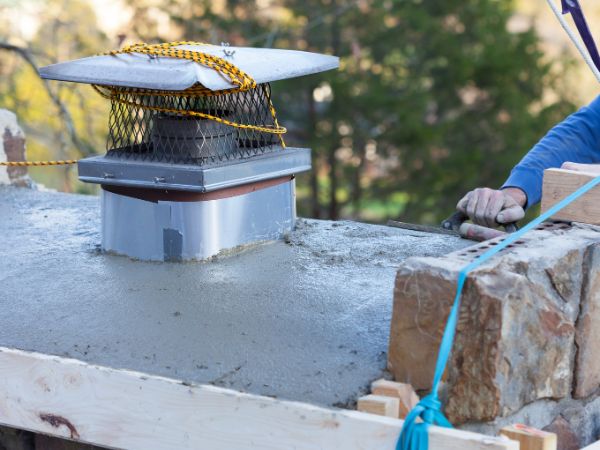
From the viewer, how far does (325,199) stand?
1402cm

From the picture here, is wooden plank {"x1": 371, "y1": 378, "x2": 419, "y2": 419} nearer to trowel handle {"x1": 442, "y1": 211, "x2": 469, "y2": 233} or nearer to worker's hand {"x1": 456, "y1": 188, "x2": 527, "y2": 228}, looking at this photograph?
worker's hand {"x1": 456, "y1": 188, "x2": 527, "y2": 228}

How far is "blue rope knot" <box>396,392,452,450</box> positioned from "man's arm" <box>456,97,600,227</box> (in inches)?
62.5

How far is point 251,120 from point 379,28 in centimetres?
1009

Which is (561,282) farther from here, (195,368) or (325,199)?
(325,199)

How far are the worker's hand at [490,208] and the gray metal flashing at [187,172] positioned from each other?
0.77 m

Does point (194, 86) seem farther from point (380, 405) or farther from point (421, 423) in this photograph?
point (421, 423)

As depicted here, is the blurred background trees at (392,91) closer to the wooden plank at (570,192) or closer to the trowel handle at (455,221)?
the trowel handle at (455,221)

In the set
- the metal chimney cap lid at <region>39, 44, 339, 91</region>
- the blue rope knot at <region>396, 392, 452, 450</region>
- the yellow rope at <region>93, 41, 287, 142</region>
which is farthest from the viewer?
the yellow rope at <region>93, 41, 287, 142</region>

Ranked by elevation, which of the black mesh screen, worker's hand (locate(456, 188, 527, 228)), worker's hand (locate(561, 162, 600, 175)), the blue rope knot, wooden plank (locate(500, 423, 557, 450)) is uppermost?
the black mesh screen

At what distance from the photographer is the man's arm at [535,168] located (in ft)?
12.7

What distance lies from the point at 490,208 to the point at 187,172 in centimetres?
130

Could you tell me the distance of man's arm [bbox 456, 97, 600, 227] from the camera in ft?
12.7

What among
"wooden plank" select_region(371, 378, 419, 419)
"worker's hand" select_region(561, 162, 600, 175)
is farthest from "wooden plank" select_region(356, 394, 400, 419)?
"worker's hand" select_region(561, 162, 600, 175)

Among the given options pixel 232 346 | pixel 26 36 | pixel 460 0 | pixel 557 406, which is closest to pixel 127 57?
pixel 232 346
